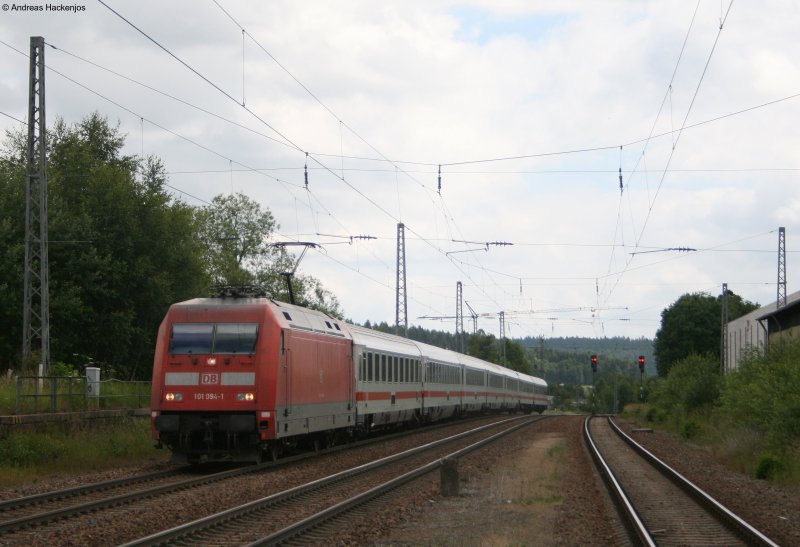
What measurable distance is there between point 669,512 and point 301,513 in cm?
568

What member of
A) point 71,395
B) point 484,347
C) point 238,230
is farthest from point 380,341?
point 484,347

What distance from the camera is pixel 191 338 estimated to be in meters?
20.3

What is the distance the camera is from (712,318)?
101938mm

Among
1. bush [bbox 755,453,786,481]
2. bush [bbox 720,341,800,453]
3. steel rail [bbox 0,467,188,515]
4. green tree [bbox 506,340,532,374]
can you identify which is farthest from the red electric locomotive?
green tree [bbox 506,340,532,374]

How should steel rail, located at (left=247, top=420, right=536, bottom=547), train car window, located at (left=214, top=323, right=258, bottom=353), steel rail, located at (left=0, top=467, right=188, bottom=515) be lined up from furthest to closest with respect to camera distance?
train car window, located at (left=214, top=323, right=258, bottom=353)
steel rail, located at (left=0, top=467, right=188, bottom=515)
steel rail, located at (left=247, top=420, right=536, bottom=547)

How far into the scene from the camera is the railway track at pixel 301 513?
11.7 m

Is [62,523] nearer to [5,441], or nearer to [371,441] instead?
[5,441]

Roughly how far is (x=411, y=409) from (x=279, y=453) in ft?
46.0

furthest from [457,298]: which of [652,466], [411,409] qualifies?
[652,466]

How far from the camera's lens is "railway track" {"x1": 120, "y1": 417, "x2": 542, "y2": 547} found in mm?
11722

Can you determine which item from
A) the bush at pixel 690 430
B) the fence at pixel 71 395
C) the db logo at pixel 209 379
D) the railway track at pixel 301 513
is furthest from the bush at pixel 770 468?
the bush at pixel 690 430

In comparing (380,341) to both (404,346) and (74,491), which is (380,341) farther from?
(74,491)

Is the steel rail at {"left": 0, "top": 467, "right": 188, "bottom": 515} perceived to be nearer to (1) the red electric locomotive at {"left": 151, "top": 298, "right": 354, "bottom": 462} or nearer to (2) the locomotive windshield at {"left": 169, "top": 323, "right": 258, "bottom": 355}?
(1) the red electric locomotive at {"left": 151, "top": 298, "right": 354, "bottom": 462}

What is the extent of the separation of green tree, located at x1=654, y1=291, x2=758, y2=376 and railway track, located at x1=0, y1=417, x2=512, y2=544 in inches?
3454
